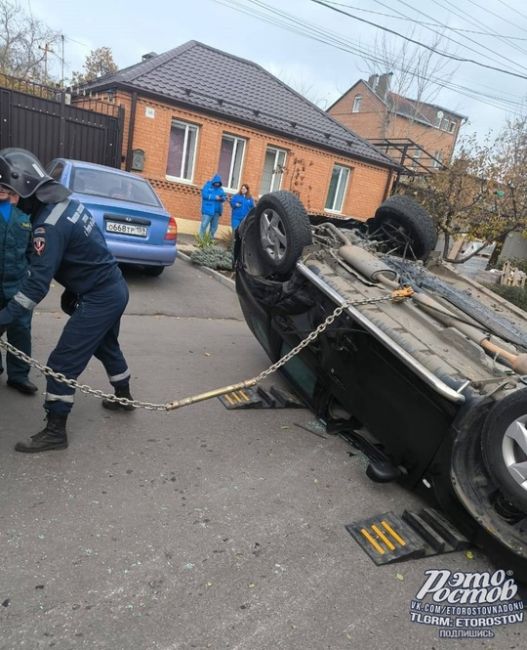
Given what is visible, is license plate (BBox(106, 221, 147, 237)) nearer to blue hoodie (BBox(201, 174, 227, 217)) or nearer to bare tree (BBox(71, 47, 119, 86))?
blue hoodie (BBox(201, 174, 227, 217))

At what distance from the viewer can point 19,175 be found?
106 inches

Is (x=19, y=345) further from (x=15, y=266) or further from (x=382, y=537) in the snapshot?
(x=382, y=537)

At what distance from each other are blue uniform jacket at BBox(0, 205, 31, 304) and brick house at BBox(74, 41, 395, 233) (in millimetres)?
9363

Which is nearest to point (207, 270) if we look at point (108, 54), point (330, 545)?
point (330, 545)

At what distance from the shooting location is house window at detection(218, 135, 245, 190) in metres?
13.7

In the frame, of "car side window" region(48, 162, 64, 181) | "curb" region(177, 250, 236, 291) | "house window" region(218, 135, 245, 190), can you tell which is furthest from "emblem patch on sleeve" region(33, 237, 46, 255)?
"house window" region(218, 135, 245, 190)

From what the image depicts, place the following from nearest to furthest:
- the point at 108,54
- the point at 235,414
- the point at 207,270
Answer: the point at 235,414 → the point at 207,270 → the point at 108,54

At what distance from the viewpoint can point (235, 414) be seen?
3.86 m

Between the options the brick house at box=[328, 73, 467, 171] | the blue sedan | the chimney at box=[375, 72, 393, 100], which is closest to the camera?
the blue sedan

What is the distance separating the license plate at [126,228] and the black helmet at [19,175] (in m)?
3.87

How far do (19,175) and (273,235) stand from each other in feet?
6.16

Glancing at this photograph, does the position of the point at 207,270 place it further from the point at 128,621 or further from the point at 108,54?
the point at 108,54

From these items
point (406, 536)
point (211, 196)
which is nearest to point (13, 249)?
point (406, 536)

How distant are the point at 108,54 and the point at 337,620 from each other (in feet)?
140
